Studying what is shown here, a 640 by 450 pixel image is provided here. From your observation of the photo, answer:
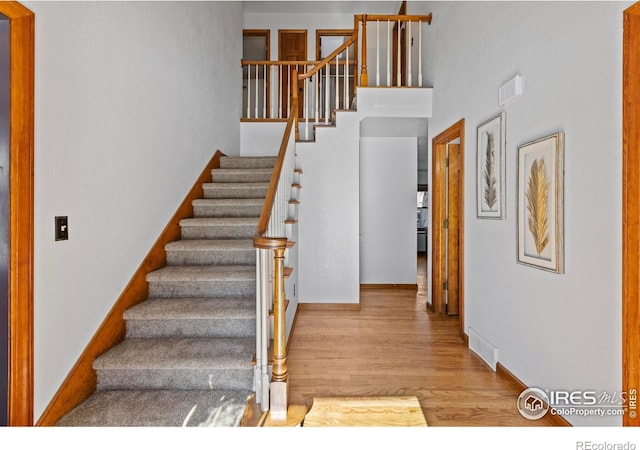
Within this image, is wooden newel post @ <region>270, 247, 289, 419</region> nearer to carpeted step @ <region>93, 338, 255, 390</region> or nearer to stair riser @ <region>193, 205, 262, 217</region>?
carpeted step @ <region>93, 338, 255, 390</region>

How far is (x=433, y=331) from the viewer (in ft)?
11.5

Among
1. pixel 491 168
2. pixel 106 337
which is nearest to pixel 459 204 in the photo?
pixel 491 168

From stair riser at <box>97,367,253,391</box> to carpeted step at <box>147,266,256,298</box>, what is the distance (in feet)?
2.33

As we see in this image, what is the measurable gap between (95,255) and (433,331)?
10.1 feet

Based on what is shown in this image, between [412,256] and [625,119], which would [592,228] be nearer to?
[625,119]

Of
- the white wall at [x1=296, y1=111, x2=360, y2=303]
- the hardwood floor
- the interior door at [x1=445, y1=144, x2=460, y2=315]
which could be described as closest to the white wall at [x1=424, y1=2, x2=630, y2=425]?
the hardwood floor

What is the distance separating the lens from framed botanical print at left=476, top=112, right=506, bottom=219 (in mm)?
2582

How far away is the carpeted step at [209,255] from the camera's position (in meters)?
2.98

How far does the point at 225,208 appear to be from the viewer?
3.60m

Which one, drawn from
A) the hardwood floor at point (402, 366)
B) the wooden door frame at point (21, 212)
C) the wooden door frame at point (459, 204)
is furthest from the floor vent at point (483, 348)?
the wooden door frame at point (21, 212)

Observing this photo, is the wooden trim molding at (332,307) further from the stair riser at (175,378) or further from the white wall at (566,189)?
the stair riser at (175,378)

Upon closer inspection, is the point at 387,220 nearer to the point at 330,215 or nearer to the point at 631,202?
the point at 330,215

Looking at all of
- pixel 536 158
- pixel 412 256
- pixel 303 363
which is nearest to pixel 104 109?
pixel 303 363
